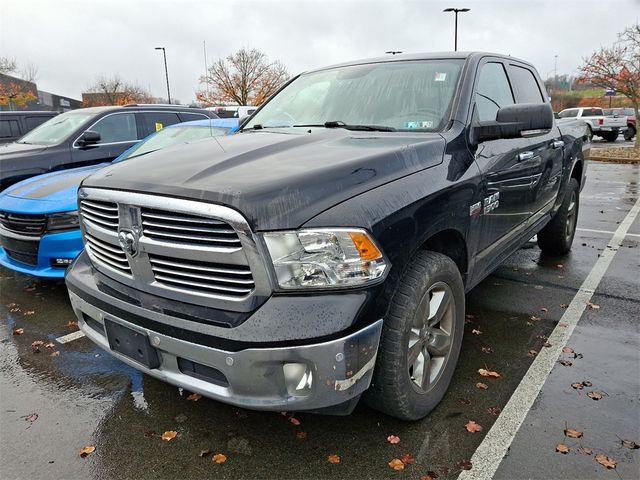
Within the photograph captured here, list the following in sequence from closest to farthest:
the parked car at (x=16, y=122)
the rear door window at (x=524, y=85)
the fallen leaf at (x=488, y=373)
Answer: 1. the fallen leaf at (x=488, y=373)
2. the rear door window at (x=524, y=85)
3. the parked car at (x=16, y=122)

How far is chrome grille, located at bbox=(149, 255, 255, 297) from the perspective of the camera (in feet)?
6.31

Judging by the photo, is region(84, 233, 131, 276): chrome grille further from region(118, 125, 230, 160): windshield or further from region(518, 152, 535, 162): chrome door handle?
region(118, 125, 230, 160): windshield

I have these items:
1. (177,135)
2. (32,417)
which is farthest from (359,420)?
(177,135)

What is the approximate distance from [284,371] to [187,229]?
688 mm

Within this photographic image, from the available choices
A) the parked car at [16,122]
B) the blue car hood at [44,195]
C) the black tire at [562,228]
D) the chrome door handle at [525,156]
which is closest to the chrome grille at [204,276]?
the chrome door handle at [525,156]

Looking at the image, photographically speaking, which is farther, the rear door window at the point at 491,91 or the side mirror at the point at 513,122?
the rear door window at the point at 491,91

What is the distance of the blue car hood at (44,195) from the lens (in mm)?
4164

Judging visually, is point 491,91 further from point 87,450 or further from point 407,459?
point 87,450

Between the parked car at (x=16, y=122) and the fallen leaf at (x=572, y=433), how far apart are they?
34.6 feet

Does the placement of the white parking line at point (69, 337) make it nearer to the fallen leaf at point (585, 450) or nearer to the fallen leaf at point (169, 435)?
the fallen leaf at point (169, 435)

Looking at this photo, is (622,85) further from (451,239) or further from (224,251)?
(224,251)

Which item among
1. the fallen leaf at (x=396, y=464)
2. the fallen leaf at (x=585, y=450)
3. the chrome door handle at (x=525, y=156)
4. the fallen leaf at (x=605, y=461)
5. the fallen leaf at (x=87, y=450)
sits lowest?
the fallen leaf at (x=605, y=461)

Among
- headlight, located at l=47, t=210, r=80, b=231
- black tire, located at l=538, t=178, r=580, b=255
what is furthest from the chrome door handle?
headlight, located at l=47, t=210, r=80, b=231

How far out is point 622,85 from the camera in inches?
683
